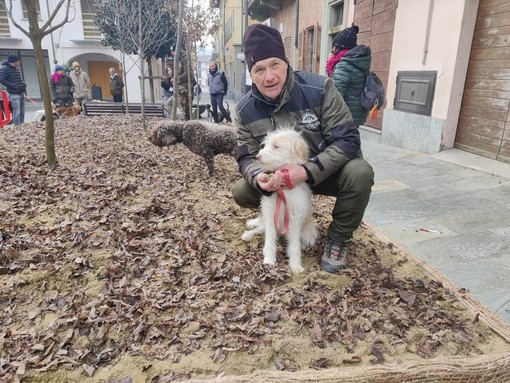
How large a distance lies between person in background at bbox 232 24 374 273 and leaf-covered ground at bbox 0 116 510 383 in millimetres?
484

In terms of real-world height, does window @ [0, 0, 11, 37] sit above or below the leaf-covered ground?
→ above

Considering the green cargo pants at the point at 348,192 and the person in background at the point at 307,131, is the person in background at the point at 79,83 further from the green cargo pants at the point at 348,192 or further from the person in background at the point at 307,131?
the green cargo pants at the point at 348,192

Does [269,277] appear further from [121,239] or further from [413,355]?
[121,239]

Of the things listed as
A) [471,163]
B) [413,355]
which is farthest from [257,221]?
[471,163]

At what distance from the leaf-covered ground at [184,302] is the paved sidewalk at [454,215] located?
304mm

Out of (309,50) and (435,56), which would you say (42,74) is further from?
(309,50)

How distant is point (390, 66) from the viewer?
8.49 meters

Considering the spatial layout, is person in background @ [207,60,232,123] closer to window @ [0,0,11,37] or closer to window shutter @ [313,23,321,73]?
window shutter @ [313,23,321,73]

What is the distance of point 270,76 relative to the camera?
2666mm

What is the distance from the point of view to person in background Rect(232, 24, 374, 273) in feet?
8.68

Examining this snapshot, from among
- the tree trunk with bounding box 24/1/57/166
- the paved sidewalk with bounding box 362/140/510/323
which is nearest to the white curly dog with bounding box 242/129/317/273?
the paved sidewalk with bounding box 362/140/510/323

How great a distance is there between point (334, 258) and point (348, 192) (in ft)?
1.79

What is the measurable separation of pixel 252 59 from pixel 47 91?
3.73m

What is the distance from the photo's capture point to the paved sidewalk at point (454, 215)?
9.92 feet
